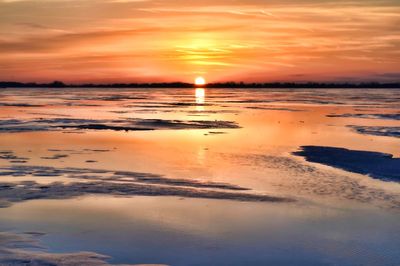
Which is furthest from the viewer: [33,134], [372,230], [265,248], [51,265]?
[33,134]

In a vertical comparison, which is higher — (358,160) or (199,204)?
(199,204)

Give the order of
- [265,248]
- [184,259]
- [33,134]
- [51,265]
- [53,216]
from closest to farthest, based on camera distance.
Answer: [51,265] → [184,259] → [265,248] → [53,216] → [33,134]

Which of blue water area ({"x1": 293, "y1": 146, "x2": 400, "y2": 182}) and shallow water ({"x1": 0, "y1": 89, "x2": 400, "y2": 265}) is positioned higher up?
shallow water ({"x1": 0, "y1": 89, "x2": 400, "y2": 265})

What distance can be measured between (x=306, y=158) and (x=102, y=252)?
10.3 metres

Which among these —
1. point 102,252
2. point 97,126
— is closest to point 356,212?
point 102,252

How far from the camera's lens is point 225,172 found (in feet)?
44.8

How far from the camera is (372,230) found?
27.3ft

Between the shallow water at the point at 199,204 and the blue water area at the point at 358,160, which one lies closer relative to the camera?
the shallow water at the point at 199,204

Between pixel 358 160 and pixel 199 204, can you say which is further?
pixel 358 160

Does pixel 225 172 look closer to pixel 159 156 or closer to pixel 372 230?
pixel 159 156

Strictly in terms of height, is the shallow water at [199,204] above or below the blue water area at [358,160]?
above

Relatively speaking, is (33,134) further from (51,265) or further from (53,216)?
(51,265)

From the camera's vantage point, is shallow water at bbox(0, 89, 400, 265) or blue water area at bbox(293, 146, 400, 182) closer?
shallow water at bbox(0, 89, 400, 265)

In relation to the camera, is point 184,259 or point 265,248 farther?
point 265,248
